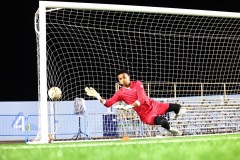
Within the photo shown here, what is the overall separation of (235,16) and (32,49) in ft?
38.9

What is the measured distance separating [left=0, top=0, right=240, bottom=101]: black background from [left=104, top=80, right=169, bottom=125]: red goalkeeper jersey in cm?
1015

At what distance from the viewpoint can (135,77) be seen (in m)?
11.6

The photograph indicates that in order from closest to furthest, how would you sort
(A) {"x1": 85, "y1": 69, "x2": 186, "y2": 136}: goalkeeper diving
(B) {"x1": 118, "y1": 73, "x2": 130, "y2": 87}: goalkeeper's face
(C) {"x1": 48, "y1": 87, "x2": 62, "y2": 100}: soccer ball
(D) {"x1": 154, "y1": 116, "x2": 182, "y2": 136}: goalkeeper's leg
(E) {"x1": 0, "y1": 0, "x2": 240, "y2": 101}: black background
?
(D) {"x1": 154, "y1": 116, "x2": 182, "y2": 136}: goalkeeper's leg, (A) {"x1": 85, "y1": 69, "x2": 186, "y2": 136}: goalkeeper diving, (B) {"x1": 118, "y1": 73, "x2": 130, "y2": 87}: goalkeeper's face, (C) {"x1": 48, "y1": 87, "x2": 62, "y2": 100}: soccer ball, (E) {"x1": 0, "y1": 0, "x2": 240, "y2": 101}: black background

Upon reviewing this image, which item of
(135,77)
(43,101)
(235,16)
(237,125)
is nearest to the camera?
(43,101)

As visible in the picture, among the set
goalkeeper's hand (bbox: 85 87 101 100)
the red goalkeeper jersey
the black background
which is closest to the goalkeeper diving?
the red goalkeeper jersey

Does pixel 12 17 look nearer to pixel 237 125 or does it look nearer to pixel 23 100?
pixel 23 100

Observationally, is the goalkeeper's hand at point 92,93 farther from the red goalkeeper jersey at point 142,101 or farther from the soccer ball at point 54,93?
the soccer ball at point 54,93

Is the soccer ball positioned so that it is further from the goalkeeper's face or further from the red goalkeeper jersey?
the goalkeeper's face

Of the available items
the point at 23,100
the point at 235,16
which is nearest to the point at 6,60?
the point at 23,100

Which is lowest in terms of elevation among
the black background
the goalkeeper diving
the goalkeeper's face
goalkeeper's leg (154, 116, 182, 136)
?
goalkeeper's leg (154, 116, 182, 136)

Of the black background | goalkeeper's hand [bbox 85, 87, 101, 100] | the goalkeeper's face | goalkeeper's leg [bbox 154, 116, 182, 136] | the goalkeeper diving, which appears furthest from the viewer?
the black background

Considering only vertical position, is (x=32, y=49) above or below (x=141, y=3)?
below

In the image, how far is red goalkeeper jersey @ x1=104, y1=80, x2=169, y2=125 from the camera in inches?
308

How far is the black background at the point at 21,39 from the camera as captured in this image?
17578 millimetres
